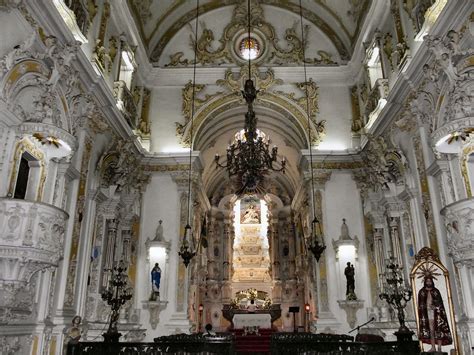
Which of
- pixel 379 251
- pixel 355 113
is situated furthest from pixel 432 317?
pixel 355 113

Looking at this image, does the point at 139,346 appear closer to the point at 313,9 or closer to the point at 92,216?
the point at 92,216

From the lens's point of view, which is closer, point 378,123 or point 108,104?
point 108,104

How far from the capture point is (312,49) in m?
16.4

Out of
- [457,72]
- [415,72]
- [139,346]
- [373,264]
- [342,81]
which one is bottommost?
[139,346]

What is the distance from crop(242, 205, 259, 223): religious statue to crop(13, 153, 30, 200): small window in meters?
18.8

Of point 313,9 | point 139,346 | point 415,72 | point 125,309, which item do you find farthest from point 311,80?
point 139,346

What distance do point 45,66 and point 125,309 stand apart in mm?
7662

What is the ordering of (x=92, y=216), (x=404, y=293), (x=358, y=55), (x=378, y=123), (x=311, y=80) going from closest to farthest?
(x=404, y=293) < (x=92, y=216) < (x=378, y=123) < (x=358, y=55) < (x=311, y=80)

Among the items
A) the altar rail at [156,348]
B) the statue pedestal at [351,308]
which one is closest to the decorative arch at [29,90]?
the altar rail at [156,348]

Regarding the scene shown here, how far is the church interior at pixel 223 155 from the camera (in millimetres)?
7332

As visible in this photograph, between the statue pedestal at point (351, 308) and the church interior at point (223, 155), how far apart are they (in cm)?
6

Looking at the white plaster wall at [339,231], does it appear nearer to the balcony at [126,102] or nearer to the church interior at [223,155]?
the church interior at [223,155]

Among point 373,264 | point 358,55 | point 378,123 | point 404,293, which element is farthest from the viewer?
point 358,55

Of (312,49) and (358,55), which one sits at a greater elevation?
(312,49)
